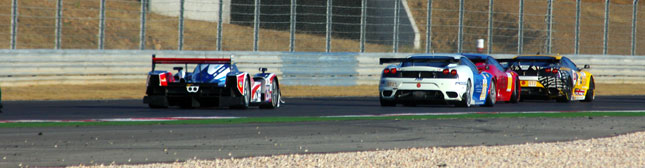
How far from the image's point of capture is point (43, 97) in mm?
19844

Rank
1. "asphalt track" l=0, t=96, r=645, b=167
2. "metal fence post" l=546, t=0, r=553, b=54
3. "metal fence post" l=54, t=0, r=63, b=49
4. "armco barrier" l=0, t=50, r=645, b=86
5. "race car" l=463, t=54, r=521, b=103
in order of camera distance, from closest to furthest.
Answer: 1. "asphalt track" l=0, t=96, r=645, b=167
2. "race car" l=463, t=54, r=521, b=103
3. "armco barrier" l=0, t=50, r=645, b=86
4. "metal fence post" l=54, t=0, r=63, b=49
5. "metal fence post" l=546, t=0, r=553, b=54

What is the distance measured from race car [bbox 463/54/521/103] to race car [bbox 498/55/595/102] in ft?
1.45

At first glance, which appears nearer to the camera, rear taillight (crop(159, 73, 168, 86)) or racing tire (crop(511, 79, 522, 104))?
rear taillight (crop(159, 73, 168, 86))

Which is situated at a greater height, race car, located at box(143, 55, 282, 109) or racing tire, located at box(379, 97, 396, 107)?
race car, located at box(143, 55, 282, 109)

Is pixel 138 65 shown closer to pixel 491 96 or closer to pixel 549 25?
pixel 491 96

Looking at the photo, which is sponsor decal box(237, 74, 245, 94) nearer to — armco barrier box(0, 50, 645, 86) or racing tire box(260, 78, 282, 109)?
racing tire box(260, 78, 282, 109)

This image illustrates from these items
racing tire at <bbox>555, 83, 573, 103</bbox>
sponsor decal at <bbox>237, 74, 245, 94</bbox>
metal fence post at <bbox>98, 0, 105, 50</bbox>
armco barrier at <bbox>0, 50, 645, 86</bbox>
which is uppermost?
metal fence post at <bbox>98, 0, 105, 50</bbox>

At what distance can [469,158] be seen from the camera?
343 inches

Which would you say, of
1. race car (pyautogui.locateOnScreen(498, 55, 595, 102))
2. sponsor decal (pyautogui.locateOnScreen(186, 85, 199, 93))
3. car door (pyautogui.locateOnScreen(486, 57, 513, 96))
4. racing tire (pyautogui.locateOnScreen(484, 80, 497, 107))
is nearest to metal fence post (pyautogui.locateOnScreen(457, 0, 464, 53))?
race car (pyautogui.locateOnScreen(498, 55, 595, 102))

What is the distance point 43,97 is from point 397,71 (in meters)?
7.05

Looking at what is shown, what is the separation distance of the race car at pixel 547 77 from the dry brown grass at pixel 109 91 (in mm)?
4438

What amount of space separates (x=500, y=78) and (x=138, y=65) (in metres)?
9.11

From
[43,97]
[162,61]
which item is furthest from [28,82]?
[162,61]

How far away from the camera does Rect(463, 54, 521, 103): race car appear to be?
18.5m
